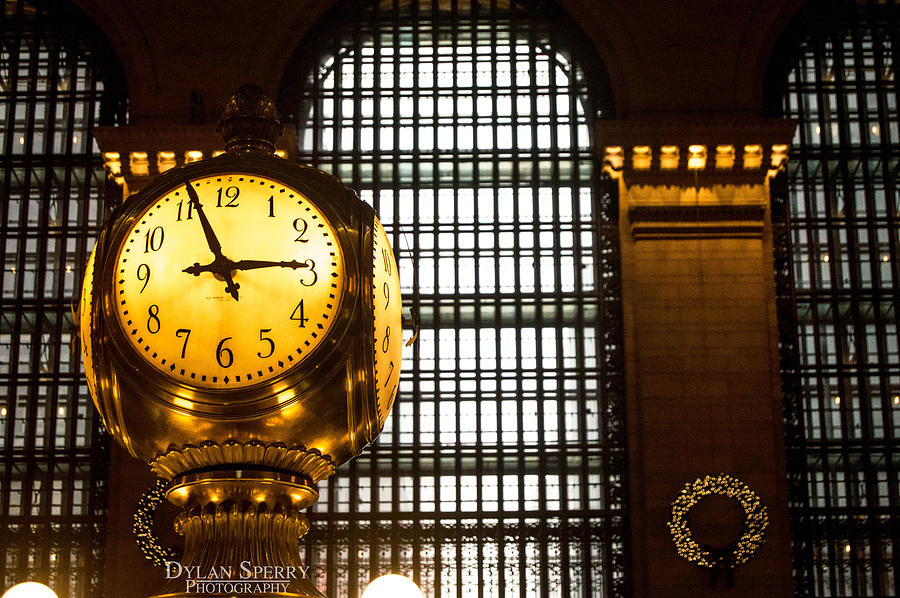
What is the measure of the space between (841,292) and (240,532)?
77.3ft

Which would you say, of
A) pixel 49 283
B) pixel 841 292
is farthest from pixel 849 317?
pixel 49 283

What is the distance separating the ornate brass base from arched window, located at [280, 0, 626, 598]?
67.2 feet

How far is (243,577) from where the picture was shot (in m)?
1.81

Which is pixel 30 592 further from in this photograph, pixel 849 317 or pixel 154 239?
pixel 849 317

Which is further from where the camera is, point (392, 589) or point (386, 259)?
point (392, 589)

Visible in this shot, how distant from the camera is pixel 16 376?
2431cm

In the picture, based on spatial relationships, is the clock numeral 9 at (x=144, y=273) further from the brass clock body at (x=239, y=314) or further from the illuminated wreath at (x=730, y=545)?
the illuminated wreath at (x=730, y=545)

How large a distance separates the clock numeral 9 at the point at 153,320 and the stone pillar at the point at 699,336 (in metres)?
20.4

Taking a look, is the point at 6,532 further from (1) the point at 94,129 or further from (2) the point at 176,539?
(1) the point at 94,129

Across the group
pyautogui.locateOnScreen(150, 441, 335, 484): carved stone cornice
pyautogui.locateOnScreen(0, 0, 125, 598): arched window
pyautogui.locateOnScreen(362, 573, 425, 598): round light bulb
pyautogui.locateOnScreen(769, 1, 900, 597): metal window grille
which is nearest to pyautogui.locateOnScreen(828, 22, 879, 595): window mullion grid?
pyautogui.locateOnScreen(769, 1, 900, 597): metal window grille

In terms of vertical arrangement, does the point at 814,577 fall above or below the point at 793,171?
below

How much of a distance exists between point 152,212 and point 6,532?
22748 mm

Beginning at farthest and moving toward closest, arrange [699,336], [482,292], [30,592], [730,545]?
[482,292], [699,336], [730,545], [30,592]

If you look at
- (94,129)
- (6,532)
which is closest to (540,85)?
(94,129)
